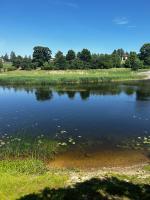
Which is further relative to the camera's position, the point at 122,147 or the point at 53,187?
the point at 122,147

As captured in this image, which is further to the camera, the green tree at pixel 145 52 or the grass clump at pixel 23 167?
the green tree at pixel 145 52

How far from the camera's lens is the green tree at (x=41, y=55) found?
14700cm

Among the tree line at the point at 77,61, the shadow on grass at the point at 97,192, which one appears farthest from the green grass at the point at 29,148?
the tree line at the point at 77,61

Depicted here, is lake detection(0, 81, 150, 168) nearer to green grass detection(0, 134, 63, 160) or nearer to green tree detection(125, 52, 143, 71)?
green grass detection(0, 134, 63, 160)

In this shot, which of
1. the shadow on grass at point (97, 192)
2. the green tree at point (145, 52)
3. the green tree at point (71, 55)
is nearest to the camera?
the shadow on grass at point (97, 192)

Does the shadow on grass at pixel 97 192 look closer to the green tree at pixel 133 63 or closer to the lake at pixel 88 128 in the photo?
the lake at pixel 88 128

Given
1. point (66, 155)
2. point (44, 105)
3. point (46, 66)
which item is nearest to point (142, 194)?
point (66, 155)

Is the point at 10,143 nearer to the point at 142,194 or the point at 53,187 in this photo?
the point at 53,187

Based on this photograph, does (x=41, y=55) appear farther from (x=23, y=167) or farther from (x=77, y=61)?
(x=23, y=167)

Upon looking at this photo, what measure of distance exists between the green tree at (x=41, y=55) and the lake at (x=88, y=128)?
9883 centimetres

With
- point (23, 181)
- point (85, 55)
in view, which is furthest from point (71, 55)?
point (23, 181)

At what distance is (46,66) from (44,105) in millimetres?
79719

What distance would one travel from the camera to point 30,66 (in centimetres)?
13112

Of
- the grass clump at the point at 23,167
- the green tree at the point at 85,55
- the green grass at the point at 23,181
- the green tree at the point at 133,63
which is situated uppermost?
the green tree at the point at 85,55
